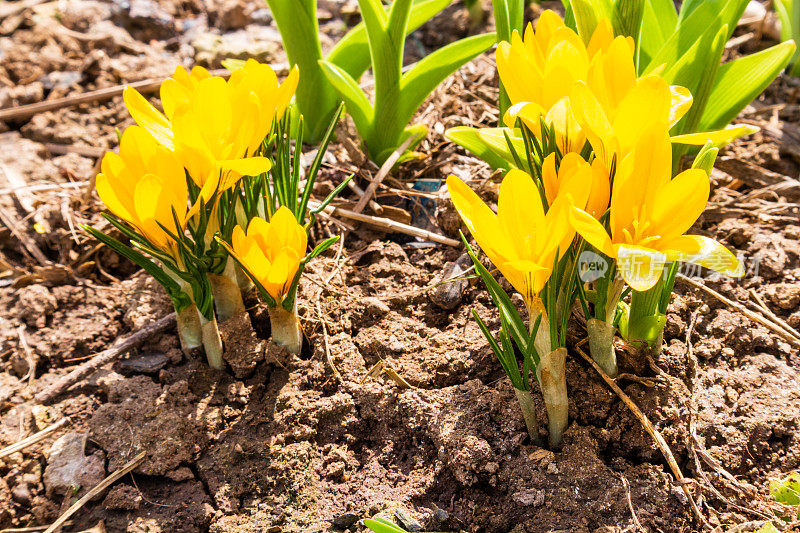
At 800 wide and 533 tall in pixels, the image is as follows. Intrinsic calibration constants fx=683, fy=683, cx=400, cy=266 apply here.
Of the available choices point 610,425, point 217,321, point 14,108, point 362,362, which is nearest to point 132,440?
point 217,321

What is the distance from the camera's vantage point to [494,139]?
1460 mm

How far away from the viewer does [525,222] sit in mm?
1116

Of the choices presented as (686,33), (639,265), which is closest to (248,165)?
(639,265)

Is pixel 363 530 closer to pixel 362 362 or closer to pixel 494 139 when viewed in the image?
pixel 362 362

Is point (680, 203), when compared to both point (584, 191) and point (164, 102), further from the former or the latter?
point (164, 102)

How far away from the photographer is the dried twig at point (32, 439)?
1491mm

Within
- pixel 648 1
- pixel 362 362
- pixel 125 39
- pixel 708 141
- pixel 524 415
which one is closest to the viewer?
pixel 708 141

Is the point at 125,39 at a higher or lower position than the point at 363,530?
higher

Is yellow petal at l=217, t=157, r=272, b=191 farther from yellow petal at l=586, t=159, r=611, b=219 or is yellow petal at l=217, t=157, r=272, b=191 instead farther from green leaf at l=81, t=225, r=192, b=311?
yellow petal at l=586, t=159, r=611, b=219

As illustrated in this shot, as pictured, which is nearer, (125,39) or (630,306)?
(630,306)

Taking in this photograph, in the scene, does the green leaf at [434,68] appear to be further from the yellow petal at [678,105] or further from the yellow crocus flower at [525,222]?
the yellow crocus flower at [525,222]

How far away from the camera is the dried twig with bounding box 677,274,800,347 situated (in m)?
1.58

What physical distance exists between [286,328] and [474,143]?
634mm

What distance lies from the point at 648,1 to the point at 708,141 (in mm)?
794
